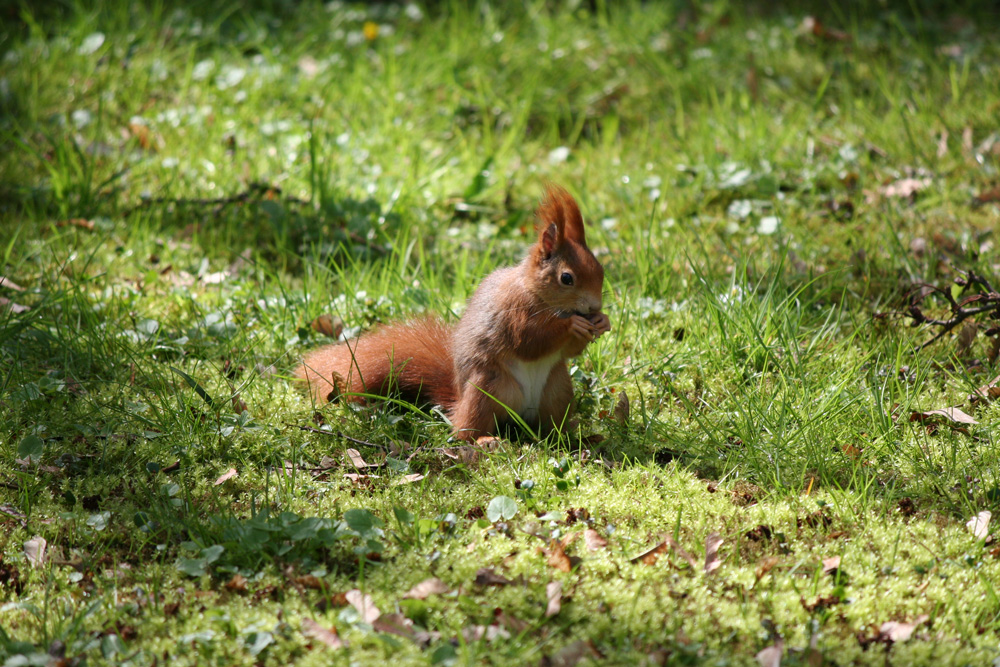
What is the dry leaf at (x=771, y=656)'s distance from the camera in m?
1.70

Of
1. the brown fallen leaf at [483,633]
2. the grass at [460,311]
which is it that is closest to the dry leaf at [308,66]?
the grass at [460,311]

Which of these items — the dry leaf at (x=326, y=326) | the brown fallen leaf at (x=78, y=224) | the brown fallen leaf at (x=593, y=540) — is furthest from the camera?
the brown fallen leaf at (x=78, y=224)

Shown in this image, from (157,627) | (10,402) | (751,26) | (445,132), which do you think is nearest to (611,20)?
(751,26)

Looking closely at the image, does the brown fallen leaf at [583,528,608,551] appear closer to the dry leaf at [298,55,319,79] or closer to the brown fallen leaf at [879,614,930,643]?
the brown fallen leaf at [879,614,930,643]

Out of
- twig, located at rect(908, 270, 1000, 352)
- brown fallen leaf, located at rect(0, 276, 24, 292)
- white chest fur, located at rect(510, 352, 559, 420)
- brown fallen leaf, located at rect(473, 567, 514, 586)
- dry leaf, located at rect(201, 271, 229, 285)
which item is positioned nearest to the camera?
brown fallen leaf, located at rect(473, 567, 514, 586)

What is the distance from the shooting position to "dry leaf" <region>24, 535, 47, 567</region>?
1975 millimetres

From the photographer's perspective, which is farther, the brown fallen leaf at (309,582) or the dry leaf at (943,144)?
the dry leaf at (943,144)

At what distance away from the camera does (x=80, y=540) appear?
206cm

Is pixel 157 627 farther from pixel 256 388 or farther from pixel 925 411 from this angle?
pixel 925 411

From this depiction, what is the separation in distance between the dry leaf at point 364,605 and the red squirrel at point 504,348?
2.06 feet

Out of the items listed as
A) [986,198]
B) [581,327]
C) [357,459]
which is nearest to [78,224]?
[357,459]

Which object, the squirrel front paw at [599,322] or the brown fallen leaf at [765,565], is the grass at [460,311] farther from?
the squirrel front paw at [599,322]

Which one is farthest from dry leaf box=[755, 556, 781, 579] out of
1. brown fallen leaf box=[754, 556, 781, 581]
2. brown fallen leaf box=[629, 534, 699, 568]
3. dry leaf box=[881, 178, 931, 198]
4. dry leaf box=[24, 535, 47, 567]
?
dry leaf box=[881, 178, 931, 198]

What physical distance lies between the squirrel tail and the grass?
0.09 meters
